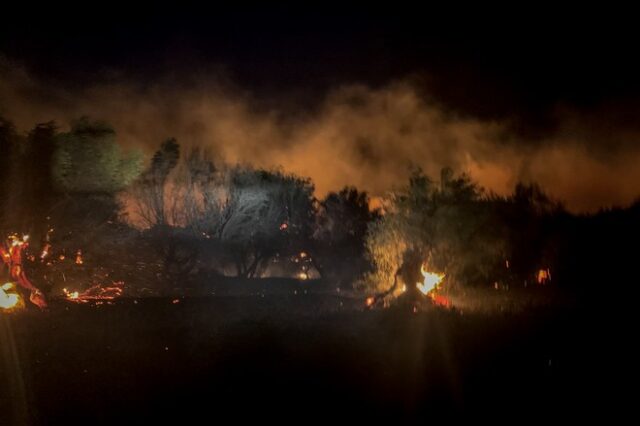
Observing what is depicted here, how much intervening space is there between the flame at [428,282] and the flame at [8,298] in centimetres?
1186

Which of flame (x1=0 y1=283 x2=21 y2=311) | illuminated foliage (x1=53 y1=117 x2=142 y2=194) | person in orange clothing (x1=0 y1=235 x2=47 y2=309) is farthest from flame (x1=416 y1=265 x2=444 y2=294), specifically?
flame (x1=0 y1=283 x2=21 y2=311)

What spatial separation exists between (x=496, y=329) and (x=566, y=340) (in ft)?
4.79

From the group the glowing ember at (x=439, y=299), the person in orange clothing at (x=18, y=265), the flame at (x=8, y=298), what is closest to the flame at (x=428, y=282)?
the glowing ember at (x=439, y=299)

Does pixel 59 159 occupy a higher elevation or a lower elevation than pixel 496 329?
higher

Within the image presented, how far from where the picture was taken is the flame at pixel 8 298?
15.1 m

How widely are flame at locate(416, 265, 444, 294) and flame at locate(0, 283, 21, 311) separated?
11861 mm

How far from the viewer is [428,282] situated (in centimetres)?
1695

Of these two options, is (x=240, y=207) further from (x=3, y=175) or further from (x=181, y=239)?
(x=3, y=175)

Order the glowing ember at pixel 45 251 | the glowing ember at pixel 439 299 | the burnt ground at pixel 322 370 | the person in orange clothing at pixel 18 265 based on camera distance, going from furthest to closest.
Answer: the glowing ember at pixel 45 251, the person in orange clothing at pixel 18 265, the glowing ember at pixel 439 299, the burnt ground at pixel 322 370

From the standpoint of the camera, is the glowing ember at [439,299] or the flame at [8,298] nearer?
the flame at [8,298]

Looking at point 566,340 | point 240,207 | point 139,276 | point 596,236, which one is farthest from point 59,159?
point 240,207

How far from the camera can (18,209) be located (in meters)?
16.2

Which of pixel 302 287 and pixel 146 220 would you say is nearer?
pixel 146 220

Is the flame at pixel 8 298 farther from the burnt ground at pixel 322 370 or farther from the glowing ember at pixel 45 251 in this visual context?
the glowing ember at pixel 45 251
